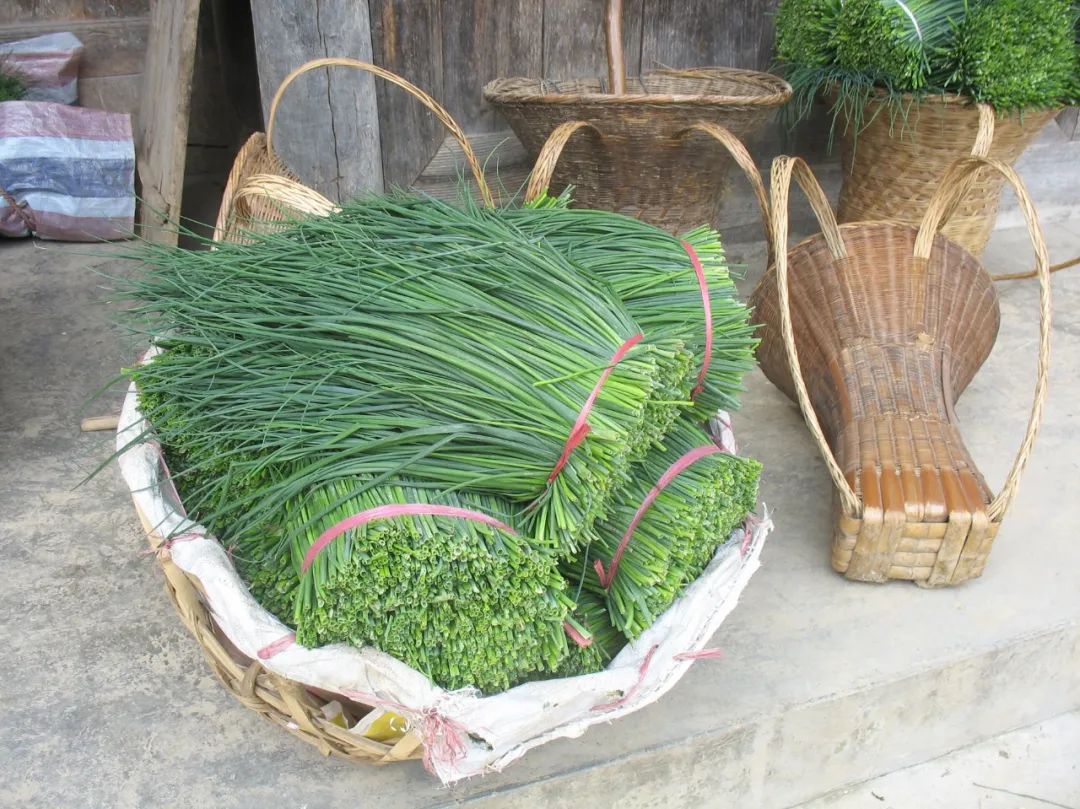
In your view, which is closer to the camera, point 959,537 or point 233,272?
point 233,272

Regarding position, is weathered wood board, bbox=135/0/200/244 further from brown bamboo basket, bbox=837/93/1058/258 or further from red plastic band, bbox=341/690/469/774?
brown bamboo basket, bbox=837/93/1058/258

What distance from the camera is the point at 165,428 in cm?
123

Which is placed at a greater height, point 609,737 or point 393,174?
point 393,174

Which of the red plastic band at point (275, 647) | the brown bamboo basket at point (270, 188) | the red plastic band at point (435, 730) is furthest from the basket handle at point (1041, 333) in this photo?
the red plastic band at point (275, 647)

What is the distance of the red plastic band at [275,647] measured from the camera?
106 centimetres

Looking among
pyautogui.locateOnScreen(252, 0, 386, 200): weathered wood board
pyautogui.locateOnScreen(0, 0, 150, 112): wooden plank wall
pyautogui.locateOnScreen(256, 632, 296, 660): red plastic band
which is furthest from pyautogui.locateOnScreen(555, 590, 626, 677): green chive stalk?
pyautogui.locateOnScreen(0, 0, 150, 112): wooden plank wall

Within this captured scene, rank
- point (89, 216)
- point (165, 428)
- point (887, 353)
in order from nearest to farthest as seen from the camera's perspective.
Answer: point (165, 428)
point (887, 353)
point (89, 216)

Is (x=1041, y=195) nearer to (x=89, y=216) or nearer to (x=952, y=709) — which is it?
(x=952, y=709)

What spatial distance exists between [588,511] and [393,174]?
5.99ft

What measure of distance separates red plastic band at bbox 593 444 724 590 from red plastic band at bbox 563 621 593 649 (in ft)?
0.32

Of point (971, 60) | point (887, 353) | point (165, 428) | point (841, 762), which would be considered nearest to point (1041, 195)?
point (971, 60)

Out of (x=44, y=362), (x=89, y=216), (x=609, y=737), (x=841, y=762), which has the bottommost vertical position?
(x=841, y=762)

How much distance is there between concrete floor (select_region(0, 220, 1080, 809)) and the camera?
130 cm

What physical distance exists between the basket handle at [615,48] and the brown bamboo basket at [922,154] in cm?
66
